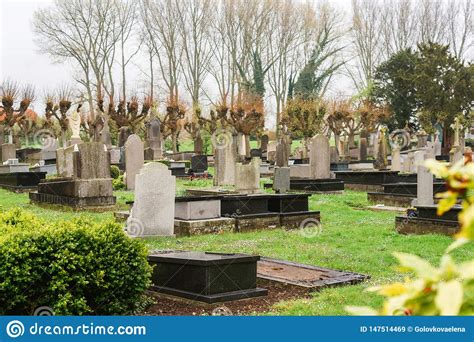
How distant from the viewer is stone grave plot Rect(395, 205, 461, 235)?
45.1ft

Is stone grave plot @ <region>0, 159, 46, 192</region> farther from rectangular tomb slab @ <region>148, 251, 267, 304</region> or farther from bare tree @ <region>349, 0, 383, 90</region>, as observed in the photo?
bare tree @ <region>349, 0, 383, 90</region>

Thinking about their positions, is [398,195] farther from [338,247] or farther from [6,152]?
[6,152]

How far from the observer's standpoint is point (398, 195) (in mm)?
20703

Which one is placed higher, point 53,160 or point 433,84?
point 433,84

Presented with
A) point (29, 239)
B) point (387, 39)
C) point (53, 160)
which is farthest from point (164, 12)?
point (29, 239)

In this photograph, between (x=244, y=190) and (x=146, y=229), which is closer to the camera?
(x=146, y=229)

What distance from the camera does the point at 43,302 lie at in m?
6.60

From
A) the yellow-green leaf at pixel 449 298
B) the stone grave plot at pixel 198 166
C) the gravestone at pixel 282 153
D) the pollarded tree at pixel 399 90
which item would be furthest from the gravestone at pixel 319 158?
the pollarded tree at pixel 399 90

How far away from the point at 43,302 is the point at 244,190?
13.6 metres

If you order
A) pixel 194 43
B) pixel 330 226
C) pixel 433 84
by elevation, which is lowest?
pixel 330 226

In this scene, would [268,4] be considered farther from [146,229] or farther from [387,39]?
[146,229]

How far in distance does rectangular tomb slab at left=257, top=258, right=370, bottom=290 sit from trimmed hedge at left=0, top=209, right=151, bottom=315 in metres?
2.38

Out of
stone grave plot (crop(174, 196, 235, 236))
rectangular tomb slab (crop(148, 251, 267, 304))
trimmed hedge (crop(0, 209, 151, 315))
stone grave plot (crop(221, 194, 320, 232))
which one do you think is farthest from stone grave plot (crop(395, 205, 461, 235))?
trimmed hedge (crop(0, 209, 151, 315))

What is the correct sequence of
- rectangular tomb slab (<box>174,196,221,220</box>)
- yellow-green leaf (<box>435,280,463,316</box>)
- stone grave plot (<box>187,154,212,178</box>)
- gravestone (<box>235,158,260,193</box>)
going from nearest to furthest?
yellow-green leaf (<box>435,280,463,316</box>) → rectangular tomb slab (<box>174,196,221,220</box>) → gravestone (<box>235,158,260,193</box>) → stone grave plot (<box>187,154,212,178</box>)
